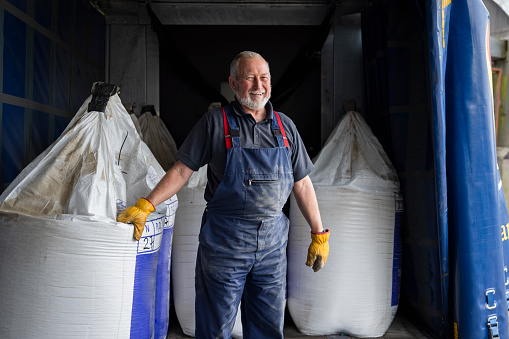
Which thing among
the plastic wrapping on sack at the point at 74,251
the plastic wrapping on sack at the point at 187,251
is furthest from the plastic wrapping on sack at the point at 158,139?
the plastic wrapping on sack at the point at 74,251

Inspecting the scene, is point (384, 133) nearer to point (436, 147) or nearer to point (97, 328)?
point (436, 147)

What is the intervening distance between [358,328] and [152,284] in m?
1.27

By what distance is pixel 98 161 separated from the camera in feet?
6.31

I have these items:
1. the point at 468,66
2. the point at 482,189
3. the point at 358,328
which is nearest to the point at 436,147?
the point at 482,189

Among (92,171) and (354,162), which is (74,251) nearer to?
(92,171)

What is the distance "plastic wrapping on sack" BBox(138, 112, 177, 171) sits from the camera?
303 centimetres

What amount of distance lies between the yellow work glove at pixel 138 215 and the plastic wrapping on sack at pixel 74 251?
3cm

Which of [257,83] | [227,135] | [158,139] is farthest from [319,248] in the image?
[158,139]

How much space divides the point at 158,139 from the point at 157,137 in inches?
0.7

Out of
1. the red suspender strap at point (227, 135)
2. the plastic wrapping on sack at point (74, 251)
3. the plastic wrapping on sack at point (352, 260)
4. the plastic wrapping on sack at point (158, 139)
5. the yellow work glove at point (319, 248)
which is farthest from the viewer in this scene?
the plastic wrapping on sack at point (158, 139)

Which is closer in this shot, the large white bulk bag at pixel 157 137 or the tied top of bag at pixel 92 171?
the tied top of bag at pixel 92 171

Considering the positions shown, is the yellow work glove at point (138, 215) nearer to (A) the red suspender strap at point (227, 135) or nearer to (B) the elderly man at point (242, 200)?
(B) the elderly man at point (242, 200)

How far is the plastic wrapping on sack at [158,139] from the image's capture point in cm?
303

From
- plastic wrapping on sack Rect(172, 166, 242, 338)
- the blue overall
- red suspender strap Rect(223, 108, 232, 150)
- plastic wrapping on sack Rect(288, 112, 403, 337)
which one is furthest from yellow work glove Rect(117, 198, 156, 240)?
plastic wrapping on sack Rect(288, 112, 403, 337)
